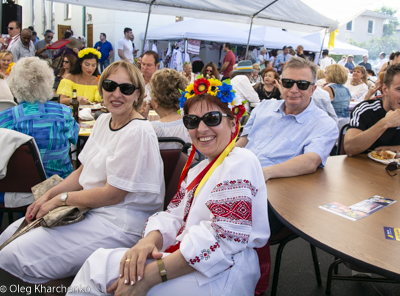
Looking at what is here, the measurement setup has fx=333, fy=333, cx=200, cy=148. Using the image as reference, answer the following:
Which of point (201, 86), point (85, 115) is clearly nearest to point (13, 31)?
point (85, 115)

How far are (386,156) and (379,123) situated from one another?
0.24 m

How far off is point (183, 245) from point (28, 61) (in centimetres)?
205

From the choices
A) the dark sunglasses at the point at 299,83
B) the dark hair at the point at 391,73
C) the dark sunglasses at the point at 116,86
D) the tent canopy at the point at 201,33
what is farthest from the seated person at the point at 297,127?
the tent canopy at the point at 201,33

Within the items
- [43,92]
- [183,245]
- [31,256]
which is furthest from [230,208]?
[43,92]

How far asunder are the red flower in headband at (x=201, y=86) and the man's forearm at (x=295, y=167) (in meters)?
0.72

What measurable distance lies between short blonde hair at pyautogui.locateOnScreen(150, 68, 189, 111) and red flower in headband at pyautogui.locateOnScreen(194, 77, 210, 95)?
1280 millimetres

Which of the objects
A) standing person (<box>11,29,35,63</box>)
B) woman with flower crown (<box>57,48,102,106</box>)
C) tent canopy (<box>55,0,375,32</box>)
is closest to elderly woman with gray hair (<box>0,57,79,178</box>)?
woman with flower crown (<box>57,48,102,106</box>)

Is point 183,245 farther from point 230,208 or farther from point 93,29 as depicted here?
point 93,29

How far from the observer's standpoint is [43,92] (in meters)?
2.57

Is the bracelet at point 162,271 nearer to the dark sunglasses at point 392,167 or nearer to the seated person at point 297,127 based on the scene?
the seated person at point 297,127

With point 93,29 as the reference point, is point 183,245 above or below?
below

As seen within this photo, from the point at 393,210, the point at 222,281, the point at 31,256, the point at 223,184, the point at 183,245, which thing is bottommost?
the point at 31,256

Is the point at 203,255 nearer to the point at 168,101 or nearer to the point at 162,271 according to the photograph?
the point at 162,271

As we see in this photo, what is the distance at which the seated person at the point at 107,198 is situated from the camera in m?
1.70
